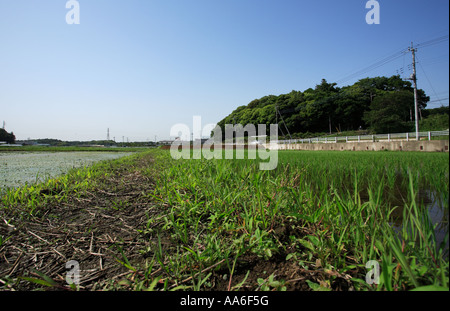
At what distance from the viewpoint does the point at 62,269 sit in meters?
1.15

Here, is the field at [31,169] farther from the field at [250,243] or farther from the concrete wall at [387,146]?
the concrete wall at [387,146]

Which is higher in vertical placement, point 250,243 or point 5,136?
point 5,136

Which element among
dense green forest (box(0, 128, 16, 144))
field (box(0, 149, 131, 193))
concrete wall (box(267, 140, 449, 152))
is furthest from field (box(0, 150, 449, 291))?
dense green forest (box(0, 128, 16, 144))

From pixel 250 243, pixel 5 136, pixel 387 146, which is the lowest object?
pixel 250 243

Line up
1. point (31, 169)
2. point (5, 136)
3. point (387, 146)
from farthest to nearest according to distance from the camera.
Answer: point (5, 136)
point (31, 169)
point (387, 146)

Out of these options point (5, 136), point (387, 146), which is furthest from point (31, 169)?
point (5, 136)

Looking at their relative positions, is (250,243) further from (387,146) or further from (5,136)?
(5,136)

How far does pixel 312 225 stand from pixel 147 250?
1.01 metres

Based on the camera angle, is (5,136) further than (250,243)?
Yes

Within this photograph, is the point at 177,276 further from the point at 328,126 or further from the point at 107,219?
the point at 328,126

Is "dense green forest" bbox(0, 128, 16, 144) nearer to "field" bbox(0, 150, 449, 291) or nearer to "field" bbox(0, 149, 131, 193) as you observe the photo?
"field" bbox(0, 149, 131, 193)

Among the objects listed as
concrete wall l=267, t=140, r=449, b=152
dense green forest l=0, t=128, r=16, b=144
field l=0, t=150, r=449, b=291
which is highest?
dense green forest l=0, t=128, r=16, b=144

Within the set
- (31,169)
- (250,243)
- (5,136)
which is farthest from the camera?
(5,136)
